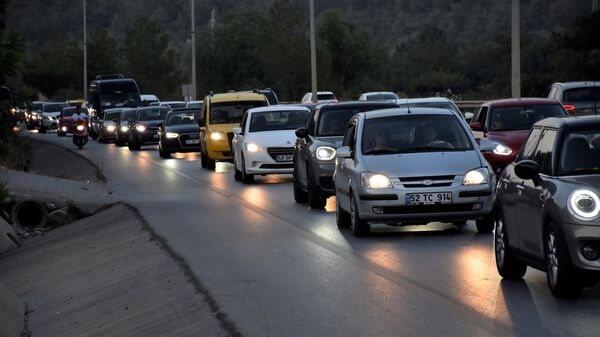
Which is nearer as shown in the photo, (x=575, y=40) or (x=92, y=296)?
(x=92, y=296)

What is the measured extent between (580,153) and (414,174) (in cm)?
514

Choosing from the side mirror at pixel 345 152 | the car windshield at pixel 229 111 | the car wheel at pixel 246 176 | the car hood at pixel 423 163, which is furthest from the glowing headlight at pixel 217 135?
the car hood at pixel 423 163

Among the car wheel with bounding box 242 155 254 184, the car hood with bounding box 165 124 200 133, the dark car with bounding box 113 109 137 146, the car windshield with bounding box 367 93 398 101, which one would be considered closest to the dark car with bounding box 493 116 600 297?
the car wheel with bounding box 242 155 254 184

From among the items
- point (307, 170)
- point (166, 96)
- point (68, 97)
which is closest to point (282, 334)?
point (307, 170)

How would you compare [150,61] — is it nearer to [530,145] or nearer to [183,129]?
[183,129]

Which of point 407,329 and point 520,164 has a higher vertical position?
point 520,164

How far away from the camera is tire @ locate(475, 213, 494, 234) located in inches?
677

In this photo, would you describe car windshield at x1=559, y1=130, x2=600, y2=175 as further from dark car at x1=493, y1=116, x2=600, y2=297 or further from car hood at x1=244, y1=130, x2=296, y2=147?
car hood at x1=244, y1=130, x2=296, y2=147

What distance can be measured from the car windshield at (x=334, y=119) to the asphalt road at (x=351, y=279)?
114 centimetres

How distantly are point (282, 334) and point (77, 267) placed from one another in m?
8.51

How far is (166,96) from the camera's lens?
406ft

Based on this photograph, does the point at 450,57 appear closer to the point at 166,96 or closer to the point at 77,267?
the point at 166,96

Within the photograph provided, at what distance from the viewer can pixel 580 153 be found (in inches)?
463

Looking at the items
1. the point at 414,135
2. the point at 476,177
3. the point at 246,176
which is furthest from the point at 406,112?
the point at 246,176
